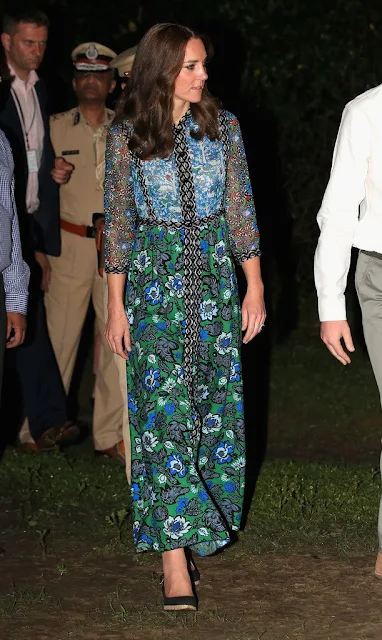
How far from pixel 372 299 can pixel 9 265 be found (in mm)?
1424

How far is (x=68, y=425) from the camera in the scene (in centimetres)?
770

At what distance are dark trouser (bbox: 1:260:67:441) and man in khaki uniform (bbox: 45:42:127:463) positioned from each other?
150 millimetres

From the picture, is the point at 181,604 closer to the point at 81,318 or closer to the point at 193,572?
the point at 193,572

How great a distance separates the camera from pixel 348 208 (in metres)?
4.69

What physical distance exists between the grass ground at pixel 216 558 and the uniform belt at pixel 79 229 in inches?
46.7

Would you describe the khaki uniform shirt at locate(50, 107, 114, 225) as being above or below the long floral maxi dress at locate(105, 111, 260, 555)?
above

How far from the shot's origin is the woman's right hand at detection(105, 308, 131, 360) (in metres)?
5.04

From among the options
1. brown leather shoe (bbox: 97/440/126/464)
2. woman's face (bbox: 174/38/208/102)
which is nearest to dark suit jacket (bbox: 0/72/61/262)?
brown leather shoe (bbox: 97/440/126/464)

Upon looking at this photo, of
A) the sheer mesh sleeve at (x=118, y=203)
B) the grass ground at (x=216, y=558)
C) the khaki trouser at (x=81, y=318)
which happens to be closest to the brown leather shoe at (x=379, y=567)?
the grass ground at (x=216, y=558)

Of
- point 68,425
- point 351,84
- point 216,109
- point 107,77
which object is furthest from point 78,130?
point 351,84

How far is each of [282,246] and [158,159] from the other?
242 inches

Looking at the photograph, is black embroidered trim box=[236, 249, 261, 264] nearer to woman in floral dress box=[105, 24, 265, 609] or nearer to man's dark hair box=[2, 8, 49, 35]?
woman in floral dress box=[105, 24, 265, 609]

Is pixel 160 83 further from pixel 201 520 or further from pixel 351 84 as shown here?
pixel 351 84

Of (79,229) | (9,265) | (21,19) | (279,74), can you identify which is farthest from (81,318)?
(279,74)
